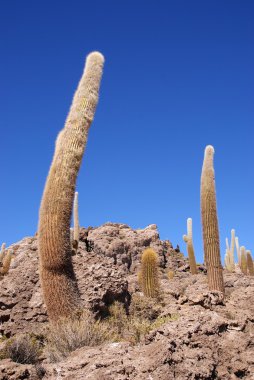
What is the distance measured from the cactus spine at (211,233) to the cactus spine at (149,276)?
5.14 feet

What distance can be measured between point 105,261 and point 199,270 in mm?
17068

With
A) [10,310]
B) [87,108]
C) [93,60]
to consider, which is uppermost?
[93,60]

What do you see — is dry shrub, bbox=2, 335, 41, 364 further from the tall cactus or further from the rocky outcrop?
the rocky outcrop

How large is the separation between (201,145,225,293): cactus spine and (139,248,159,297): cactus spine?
1568 mm

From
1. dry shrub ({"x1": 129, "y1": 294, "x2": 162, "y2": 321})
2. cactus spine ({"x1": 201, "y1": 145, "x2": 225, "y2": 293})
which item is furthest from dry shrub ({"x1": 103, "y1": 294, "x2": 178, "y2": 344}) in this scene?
cactus spine ({"x1": 201, "y1": 145, "x2": 225, "y2": 293})

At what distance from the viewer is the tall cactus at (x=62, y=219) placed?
297 inches

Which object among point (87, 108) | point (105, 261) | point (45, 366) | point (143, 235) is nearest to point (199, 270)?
point (143, 235)

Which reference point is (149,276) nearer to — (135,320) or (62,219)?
(135,320)

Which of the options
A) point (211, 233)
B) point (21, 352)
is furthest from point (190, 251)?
point (21, 352)

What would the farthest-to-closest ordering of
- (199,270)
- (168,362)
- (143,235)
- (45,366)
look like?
(143,235) < (199,270) < (45,366) < (168,362)

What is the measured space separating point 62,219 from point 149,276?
15.5 ft

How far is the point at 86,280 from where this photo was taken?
8836 millimetres

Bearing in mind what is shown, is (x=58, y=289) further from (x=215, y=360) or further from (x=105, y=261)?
(x=215, y=360)

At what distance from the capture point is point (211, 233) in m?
12.2
